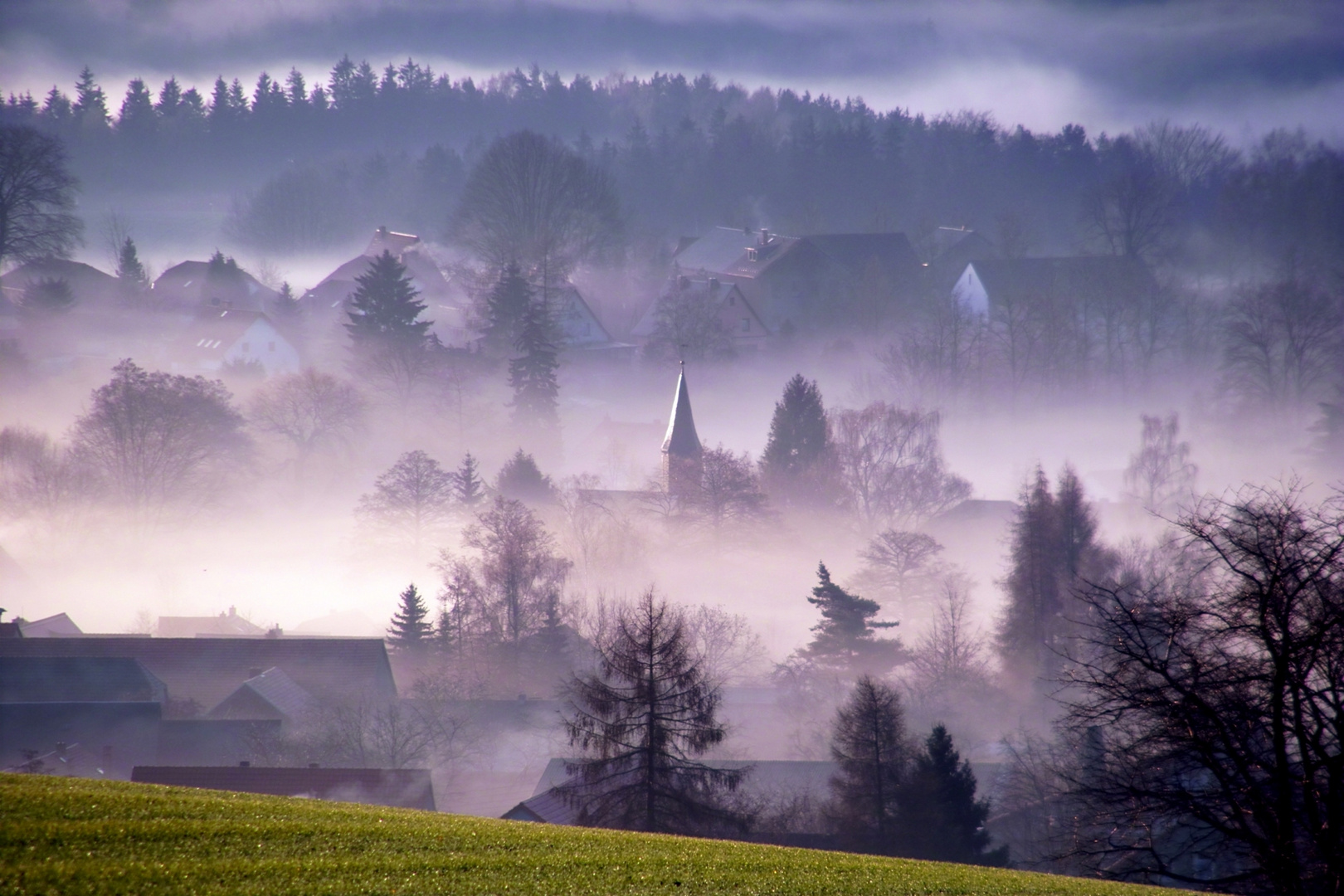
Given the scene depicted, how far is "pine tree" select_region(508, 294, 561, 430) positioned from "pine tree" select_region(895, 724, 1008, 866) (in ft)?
161

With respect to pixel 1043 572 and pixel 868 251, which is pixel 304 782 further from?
pixel 868 251

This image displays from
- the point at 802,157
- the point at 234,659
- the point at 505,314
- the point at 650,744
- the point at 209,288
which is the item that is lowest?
the point at 650,744

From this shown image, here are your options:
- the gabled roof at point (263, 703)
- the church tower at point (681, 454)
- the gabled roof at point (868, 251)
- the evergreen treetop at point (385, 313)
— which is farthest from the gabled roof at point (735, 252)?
the gabled roof at point (263, 703)

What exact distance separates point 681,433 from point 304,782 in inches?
1497

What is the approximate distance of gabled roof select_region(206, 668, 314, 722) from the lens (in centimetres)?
3569

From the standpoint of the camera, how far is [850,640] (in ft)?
134

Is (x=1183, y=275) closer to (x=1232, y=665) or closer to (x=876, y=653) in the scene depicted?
(x=876, y=653)

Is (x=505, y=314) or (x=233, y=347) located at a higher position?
(x=505, y=314)

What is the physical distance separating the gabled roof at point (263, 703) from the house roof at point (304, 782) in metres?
10.2

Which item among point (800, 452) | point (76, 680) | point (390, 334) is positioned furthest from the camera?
point (390, 334)

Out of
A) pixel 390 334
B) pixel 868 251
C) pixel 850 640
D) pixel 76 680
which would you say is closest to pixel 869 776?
pixel 850 640

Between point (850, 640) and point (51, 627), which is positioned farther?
point (51, 627)

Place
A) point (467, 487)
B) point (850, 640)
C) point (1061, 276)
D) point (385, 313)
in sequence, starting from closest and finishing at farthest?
1. point (850, 640)
2. point (467, 487)
3. point (385, 313)
4. point (1061, 276)

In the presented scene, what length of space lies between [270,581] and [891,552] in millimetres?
36460
